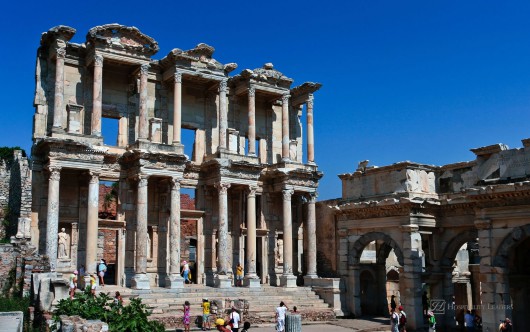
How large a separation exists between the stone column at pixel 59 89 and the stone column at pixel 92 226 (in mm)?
2590

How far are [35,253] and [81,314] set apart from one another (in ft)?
29.8

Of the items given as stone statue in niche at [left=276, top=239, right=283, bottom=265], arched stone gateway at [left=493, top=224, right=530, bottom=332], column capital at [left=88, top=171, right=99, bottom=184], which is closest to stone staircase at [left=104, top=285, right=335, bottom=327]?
stone statue in niche at [left=276, top=239, right=283, bottom=265]

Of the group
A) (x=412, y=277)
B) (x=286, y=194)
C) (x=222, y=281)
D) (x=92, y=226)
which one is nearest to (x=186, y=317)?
(x=92, y=226)

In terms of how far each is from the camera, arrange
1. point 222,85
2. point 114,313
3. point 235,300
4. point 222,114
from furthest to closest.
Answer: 1. point 222,85
2. point 222,114
3. point 235,300
4. point 114,313

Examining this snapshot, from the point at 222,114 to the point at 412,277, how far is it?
11.6 m

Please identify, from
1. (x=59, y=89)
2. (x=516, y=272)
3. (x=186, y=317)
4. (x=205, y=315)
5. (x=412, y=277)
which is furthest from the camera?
(x=59, y=89)

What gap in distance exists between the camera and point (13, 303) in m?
18.2

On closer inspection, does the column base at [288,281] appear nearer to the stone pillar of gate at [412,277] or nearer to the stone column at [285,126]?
the stone column at [285,126]

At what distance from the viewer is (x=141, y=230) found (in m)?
24.7

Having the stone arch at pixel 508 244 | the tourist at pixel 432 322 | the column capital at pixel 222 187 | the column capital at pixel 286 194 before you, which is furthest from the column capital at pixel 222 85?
the stone arch at pixel 508 244

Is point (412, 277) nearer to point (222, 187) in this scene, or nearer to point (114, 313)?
point (222, 187)

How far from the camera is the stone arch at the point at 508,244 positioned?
17.8 metres

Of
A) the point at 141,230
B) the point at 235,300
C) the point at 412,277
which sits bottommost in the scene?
the point at 235,300

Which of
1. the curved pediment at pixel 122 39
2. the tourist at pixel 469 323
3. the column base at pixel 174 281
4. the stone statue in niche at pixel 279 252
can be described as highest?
the curved pediment at pixel 122 39
